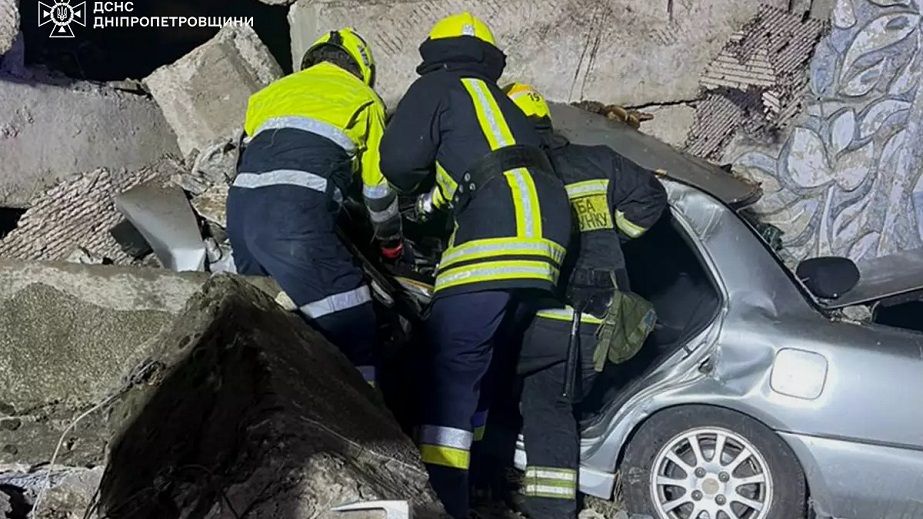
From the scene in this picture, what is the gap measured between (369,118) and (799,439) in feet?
7.08

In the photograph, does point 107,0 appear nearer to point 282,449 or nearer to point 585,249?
point 585,249

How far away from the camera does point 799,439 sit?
3.77 meters

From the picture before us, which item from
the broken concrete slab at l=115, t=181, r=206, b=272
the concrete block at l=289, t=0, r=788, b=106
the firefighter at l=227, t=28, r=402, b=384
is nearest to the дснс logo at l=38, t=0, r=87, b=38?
the concrete block at l=289, t=0, r=788, b=106

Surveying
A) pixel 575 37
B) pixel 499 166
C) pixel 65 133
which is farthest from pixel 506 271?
pixel 575 37

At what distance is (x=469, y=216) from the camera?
3.58 metres

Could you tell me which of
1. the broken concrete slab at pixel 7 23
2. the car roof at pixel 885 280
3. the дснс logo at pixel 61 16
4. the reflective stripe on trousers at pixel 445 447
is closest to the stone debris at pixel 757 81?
the car roof at pixel 885 280

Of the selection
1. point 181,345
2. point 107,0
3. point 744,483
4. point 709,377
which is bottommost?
point 744,483

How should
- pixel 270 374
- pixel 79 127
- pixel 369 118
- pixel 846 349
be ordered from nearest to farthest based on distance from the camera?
pixel 270 374
pixel 846 349
pixel 369 118
pixel 79 127

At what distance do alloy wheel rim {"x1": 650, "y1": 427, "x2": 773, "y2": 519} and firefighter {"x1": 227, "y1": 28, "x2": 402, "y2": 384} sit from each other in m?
1.27

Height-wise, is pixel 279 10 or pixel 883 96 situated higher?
pixel 279 10

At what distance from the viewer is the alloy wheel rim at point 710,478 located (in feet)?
12.4

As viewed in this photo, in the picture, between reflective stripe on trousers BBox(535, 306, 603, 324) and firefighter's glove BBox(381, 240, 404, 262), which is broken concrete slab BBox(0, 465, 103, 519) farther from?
firefighter's glove BBox(381, 240, 404, 262)

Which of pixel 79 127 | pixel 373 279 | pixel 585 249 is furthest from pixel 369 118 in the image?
pixel 79 127

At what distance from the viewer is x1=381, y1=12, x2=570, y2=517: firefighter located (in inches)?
137
